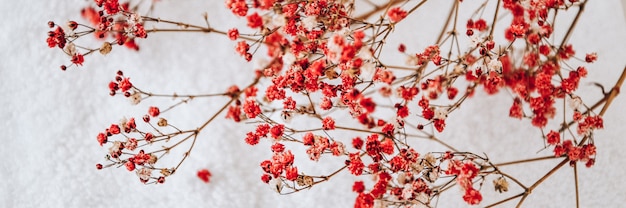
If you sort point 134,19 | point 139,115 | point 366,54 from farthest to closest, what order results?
point 139,115
point 134,19
point 366,54

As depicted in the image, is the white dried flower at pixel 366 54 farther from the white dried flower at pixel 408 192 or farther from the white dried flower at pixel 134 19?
the white dried flower at pixel 134 19

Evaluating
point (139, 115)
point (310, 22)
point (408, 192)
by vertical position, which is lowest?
point (408, 192)

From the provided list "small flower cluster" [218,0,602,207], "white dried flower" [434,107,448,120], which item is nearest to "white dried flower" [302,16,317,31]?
"small flower cluster" [218,0,602,207]

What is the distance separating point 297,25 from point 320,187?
0.41m

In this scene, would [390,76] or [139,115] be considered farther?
[139,115]

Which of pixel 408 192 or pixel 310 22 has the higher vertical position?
pixel 310 22

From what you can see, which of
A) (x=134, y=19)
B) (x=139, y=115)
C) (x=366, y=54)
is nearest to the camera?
(x=366, y=54)

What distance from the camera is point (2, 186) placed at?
99 cm

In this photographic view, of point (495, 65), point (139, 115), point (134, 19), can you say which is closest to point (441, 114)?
point (495, 65)

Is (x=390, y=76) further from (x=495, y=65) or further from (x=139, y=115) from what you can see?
(x=139, y=115)

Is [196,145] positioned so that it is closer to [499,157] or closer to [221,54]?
[221,54]

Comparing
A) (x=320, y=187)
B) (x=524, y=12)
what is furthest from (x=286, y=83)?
(x=320, y=187)

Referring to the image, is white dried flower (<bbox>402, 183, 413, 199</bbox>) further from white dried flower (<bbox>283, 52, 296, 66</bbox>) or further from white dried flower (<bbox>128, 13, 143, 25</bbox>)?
white dried flower (<bbox>128, 13, 143, 25</bbox>)

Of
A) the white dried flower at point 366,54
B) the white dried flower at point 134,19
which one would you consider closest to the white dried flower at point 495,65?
the white dried flower at point 366,54
